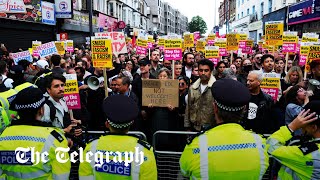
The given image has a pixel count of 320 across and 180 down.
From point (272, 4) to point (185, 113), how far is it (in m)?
31.6

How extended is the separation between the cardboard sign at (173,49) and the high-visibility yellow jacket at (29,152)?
593 centimetres

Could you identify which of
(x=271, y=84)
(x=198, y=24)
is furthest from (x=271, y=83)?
(x=198, y=24)

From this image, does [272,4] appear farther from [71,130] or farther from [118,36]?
[71,130]

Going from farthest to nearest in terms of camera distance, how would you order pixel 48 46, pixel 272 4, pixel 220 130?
pixel 272 4
pixel 48 46
pixel 220 130

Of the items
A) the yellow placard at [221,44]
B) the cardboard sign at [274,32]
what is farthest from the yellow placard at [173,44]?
the cardboard sign at [274,32]

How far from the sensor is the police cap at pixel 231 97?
243 centimetres

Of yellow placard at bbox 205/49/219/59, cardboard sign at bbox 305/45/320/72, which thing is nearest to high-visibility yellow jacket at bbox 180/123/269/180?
cardboard sign at bbox 305/45/320/72

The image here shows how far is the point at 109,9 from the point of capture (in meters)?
41.8

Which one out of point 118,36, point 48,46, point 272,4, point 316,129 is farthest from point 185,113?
point 272,4

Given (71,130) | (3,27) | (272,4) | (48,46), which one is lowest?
(71,130)

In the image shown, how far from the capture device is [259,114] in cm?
486

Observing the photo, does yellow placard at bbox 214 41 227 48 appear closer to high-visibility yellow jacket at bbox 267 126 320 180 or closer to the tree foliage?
high-visibility yellow jacket at bbox 267 126 320 180

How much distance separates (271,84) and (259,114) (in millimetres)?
1236

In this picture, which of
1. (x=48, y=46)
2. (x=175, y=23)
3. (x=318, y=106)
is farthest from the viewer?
(x=175, y=23)
